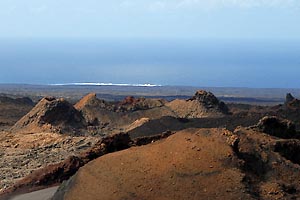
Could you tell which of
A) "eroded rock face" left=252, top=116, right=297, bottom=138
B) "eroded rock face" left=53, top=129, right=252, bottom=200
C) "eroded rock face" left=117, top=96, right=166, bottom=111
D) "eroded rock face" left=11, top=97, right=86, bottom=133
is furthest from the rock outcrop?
"eroded rock face" left=53, top=129, right=252, bottom=200

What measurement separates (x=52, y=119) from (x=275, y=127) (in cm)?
2131

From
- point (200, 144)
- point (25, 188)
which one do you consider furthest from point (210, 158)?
point (25, 188)

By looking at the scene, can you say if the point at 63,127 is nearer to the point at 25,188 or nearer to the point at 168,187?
the point at 25,188

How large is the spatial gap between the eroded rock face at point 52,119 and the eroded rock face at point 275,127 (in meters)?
19.0

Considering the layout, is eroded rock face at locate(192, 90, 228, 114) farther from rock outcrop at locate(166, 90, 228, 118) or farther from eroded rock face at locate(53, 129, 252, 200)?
eroded rock face at locate(53, 129, 252, 200)

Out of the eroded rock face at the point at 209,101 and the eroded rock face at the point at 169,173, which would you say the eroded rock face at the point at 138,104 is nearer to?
the eroded rock face at the point at 209,101

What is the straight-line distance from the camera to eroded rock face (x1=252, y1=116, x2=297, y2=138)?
13.6 m

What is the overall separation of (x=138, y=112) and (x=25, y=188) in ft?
78.8

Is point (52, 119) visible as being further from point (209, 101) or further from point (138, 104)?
point (209, 101)

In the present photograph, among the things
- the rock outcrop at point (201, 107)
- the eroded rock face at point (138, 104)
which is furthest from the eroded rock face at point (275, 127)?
the eroded rock face at point (138, 104)

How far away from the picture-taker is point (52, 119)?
33.7 m

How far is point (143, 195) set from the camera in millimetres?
11047

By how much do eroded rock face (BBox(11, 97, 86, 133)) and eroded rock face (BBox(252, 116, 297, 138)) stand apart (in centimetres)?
1898

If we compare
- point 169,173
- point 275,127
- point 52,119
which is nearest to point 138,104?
point 52,119
